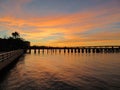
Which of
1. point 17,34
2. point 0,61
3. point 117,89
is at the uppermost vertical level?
point 17,34

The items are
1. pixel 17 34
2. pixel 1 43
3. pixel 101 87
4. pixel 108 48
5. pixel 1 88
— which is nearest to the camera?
pixel 1 88

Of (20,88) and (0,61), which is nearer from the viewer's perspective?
(20,88)

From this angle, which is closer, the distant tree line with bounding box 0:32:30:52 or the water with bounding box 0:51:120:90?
the water with bounding box 0:51:120:90

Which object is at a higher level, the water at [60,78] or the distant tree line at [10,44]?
the distant tree line at [10,44]

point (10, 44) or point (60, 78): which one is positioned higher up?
point (10, 44)

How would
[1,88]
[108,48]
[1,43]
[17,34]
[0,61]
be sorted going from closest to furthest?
[1,88] < [0,61] < [1,43] < [108,48] < [17,34]

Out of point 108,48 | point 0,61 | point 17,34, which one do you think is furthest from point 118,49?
point 0,61

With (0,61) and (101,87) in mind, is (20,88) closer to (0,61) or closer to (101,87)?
(101,87)

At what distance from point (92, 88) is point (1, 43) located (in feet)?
268

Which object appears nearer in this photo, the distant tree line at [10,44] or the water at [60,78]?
the water at [60,78]

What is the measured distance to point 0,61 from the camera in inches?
861

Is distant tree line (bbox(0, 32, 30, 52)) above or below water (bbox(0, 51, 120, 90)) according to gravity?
above

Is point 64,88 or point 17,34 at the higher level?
point 17,34

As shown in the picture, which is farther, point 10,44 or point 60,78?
point 10,44
